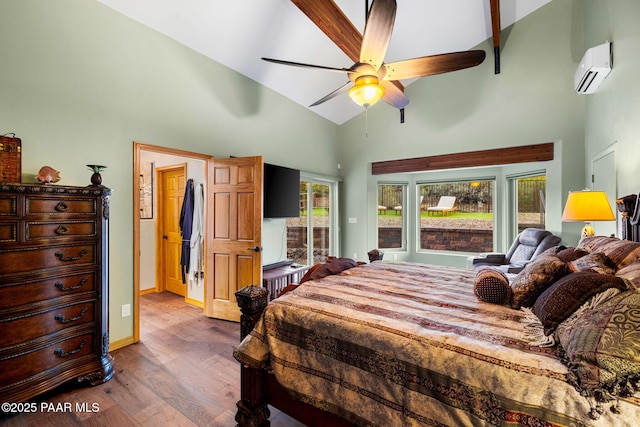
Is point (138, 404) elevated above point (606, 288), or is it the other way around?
point (606, 288)

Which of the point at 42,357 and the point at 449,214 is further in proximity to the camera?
the point at 449,214

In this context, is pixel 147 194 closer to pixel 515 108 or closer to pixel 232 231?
pixel 232 231

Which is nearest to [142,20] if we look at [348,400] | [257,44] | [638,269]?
[257,44]

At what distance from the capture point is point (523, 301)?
158 centimetres

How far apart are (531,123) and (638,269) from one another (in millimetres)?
3552

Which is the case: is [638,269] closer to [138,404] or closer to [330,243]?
[138,404]

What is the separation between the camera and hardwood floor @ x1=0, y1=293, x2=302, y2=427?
1.86 m

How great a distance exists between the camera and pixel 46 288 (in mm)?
1982

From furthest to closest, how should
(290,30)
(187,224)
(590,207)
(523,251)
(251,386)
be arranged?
1. (187,224)
2. (523,251)
3. (290,30)
4. (590,207)
5. (251,386)

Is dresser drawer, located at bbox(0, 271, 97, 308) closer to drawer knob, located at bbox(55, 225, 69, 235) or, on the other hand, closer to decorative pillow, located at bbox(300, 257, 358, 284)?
drawer knob, located at bbox(55, 225, 69, 235)

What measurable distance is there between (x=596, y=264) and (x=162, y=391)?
9.77ft

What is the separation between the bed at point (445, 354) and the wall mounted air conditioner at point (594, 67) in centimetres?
197

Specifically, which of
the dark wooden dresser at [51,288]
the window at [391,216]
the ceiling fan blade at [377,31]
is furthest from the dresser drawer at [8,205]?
the window at [391,216]

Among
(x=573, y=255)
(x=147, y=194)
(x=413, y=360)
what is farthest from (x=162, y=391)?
(x=147, y=194)
